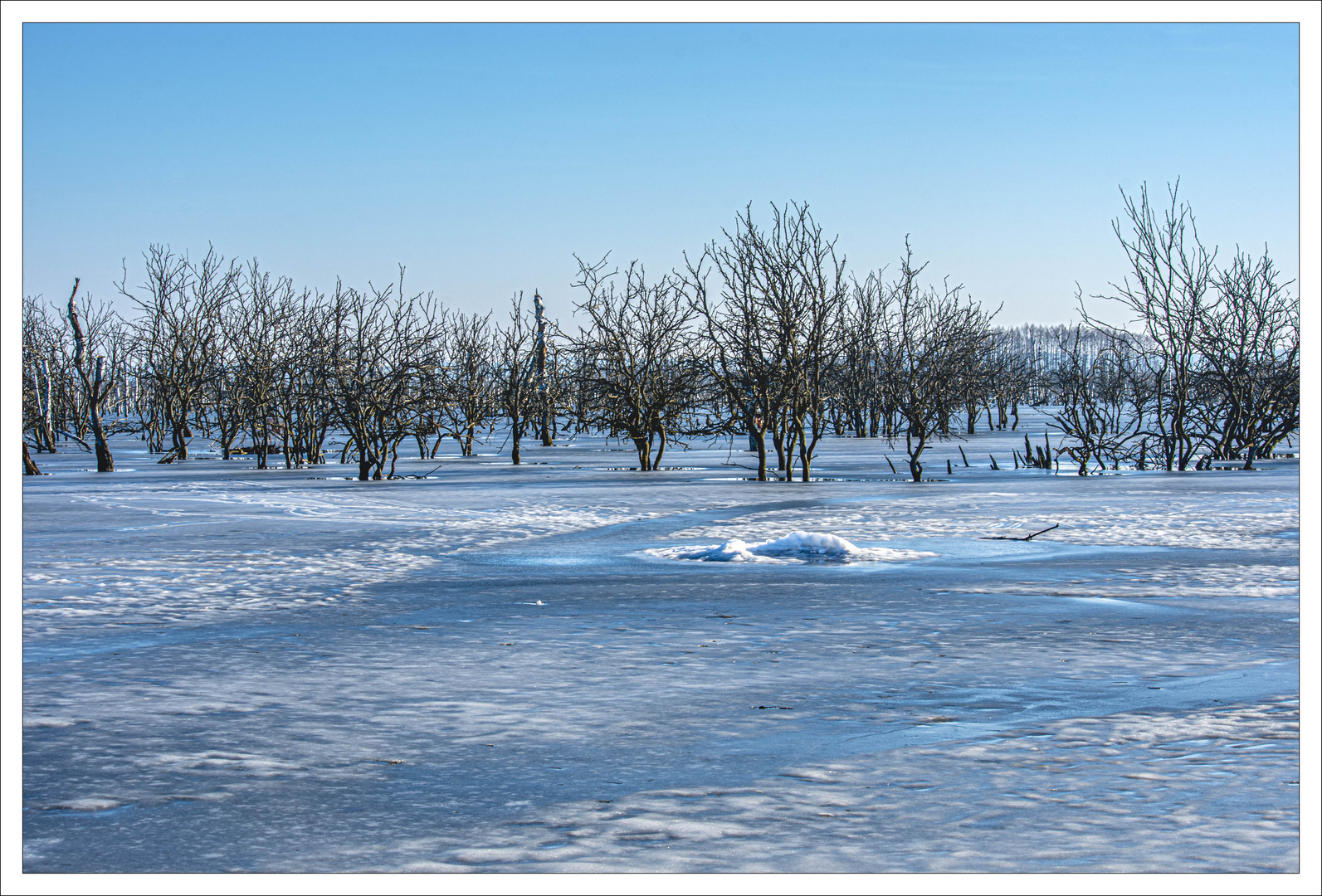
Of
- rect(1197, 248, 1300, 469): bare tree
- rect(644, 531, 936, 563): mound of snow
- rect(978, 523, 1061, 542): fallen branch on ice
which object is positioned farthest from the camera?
rect(1197, 248, 1300, 469): bare tree

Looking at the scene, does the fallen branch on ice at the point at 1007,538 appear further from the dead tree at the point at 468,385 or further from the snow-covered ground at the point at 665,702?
the dead tree at the point at 468,385

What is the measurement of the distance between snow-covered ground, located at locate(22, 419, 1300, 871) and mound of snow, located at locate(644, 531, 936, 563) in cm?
5

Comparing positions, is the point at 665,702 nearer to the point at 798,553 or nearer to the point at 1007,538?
the point at 798,553

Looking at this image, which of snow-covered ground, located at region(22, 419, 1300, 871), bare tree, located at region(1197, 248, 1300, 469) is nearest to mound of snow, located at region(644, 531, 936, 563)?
snow-covered ground, located at region(22, 419, 1300, 871)

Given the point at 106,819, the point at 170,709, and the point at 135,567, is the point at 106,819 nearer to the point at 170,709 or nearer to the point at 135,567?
the point at 170,709

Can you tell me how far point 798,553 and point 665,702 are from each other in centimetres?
536

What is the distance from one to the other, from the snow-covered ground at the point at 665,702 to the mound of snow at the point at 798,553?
0.16 ft

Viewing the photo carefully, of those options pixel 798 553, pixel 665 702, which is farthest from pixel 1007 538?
pixel 665 702

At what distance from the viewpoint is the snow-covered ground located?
3.69 meters

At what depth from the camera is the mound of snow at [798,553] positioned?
10469mm

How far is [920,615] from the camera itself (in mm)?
7664

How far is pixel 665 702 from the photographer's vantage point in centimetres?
546

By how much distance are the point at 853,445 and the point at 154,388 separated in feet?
73.5

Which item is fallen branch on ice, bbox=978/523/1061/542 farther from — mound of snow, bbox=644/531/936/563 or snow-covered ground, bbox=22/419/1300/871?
mound of snow, bbox=644/531/936/563
